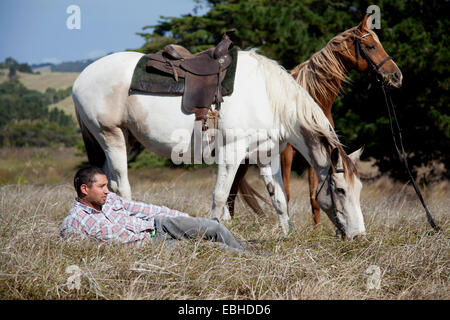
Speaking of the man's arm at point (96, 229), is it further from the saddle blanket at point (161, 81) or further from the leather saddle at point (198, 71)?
the saddle blanket at point (161, 81)

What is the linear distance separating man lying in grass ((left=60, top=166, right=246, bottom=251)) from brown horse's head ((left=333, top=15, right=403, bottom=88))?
2243mm

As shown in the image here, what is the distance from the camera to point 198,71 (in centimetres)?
Answer: 393

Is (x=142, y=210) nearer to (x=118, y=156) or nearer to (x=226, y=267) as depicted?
(x=226, y=267)

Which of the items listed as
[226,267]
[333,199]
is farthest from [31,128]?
[226,267]

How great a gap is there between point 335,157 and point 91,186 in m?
1.88

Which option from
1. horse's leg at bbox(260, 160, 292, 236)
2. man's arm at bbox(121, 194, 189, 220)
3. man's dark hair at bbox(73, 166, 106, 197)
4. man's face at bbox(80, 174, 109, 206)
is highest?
man's dark hair at bbox(73, 166, 106, 197)

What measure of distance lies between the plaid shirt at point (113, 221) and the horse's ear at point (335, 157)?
131cm

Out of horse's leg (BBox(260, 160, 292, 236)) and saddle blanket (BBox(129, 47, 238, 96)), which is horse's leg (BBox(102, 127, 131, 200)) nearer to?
saddle blanket (BBox(129, 47, 238, 96))

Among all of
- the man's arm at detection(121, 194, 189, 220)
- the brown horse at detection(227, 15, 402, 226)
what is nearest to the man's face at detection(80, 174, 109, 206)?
the man's arm at detection(121, 194, 189, 220)

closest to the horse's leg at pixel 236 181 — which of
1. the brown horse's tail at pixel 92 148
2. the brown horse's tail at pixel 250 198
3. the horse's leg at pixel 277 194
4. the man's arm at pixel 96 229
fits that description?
the brown horse's tail at pixel 250 198

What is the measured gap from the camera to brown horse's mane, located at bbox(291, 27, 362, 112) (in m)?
4.24

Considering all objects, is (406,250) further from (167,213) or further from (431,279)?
(167,213)

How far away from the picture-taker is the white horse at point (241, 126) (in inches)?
137
